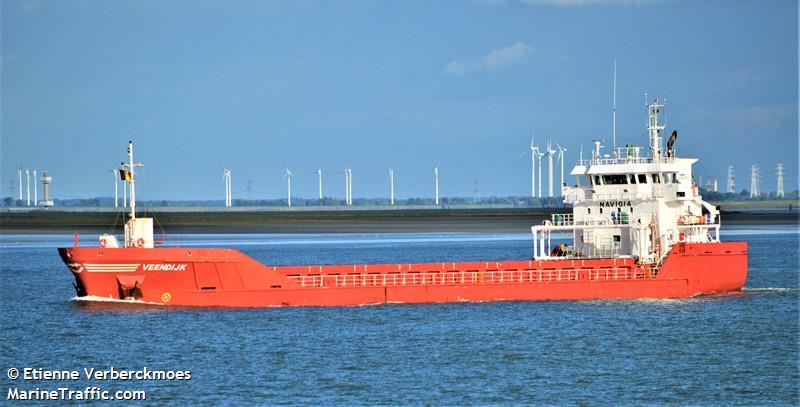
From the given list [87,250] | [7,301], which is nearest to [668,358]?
[87,250]

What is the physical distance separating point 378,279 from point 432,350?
1041 cm

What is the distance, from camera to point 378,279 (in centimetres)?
4141

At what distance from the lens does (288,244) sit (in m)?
89.0

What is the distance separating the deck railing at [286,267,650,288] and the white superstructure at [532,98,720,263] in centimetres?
138

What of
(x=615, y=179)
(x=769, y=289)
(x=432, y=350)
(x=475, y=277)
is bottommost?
(x=432, y=350)

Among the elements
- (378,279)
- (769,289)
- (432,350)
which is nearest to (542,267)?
(378,279)

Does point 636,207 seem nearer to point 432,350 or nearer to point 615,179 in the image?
point 615,179

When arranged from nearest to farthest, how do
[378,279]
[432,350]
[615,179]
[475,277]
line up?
1. [432,350]
2. [378,279]
3. [475,277]
4. [615,179]

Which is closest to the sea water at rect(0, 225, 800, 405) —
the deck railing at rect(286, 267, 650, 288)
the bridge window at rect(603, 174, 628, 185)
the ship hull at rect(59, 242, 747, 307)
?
the ship hull at rect(59, 242, 747, 307)

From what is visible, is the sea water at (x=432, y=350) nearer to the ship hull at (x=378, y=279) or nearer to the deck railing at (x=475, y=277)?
the ship hull at (x=378, y=279)

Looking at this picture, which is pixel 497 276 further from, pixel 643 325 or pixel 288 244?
pixel 288 244

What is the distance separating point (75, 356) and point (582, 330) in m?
14.7

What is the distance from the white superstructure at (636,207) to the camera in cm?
4325

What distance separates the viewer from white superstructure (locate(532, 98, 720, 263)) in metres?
43.2
